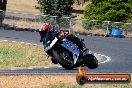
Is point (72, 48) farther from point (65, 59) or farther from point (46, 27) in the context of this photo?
point (46, 27)

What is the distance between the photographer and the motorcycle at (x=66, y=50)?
7.06m

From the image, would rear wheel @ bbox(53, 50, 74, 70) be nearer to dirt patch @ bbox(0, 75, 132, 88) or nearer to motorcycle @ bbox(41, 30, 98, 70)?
motorcycle @ bbox(41, 30, 98, 70)

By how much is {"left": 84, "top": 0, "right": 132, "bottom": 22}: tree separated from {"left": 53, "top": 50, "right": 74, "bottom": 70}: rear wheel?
56849mm

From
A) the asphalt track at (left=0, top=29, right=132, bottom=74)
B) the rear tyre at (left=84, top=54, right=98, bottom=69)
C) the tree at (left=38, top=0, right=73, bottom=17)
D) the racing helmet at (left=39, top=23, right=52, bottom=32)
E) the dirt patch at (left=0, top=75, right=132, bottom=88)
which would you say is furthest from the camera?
the tree at (left=38, top=0, right=73, bottom=17)

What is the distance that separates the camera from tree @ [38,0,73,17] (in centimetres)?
7000

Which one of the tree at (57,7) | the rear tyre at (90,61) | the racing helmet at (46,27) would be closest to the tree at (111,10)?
the tree at (57,7)

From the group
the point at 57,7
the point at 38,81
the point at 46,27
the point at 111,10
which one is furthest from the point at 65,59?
the point at 57,7

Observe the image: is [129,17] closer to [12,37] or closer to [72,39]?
[12,37]

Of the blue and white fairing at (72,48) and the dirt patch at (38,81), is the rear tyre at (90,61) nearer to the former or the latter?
the blue and white fairing at (72,48)

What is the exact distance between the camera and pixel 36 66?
31.5m

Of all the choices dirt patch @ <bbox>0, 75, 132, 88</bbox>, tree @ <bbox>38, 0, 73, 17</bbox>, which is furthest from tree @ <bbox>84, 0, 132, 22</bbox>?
dirt patch @ <bbox>0, 75, 132, 88</bbox>

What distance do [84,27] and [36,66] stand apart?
3022cm

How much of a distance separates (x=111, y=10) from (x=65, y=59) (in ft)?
192

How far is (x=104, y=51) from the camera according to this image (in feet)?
143
